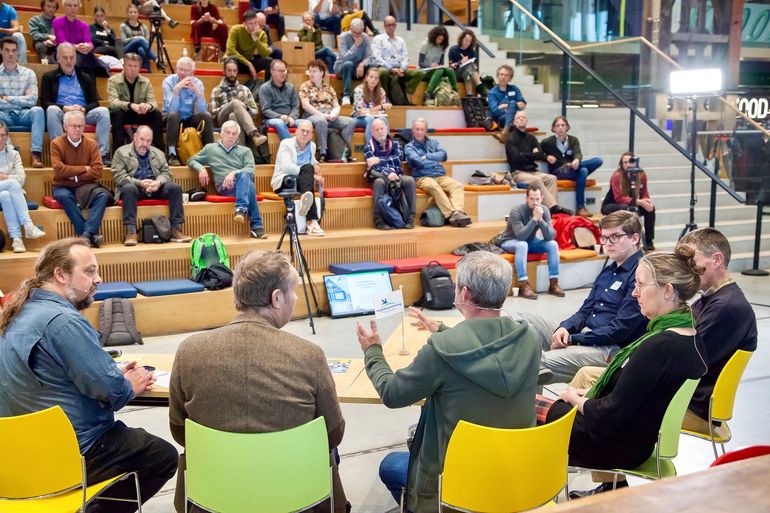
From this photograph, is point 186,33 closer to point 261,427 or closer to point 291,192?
point 291,192

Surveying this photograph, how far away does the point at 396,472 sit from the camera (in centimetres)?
289

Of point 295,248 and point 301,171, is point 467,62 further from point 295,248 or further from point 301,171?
point 295,248

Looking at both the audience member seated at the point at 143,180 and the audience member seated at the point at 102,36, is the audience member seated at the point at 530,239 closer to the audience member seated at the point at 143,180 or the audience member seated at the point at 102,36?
the audience member seated at the point at 143,180

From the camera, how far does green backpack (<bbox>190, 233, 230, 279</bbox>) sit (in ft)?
22.8

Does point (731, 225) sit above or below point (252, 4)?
below

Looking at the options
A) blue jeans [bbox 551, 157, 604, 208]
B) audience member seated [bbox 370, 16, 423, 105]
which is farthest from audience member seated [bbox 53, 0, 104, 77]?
blue jeans [bbox 551, 157, 604, 208]

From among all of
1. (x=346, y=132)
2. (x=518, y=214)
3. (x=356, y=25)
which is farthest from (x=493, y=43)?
(x=518, y=214)

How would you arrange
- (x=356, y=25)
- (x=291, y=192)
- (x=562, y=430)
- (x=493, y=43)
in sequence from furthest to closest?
(x=493, y=43) < (x=356, y=25) < (x=291, y=192) < (x=562, y=430)

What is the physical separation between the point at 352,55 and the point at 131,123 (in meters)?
3.11

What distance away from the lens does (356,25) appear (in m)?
10.0

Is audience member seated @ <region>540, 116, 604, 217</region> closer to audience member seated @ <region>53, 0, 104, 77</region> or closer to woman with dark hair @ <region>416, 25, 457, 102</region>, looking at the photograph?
woman with dark hair @ <region>416, 25, 457, 102</region>

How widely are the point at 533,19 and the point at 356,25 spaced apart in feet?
8.87

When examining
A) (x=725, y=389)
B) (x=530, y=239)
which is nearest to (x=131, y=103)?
(x=530, y=239)

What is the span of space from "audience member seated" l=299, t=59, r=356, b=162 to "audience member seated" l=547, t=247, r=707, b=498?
6.31 metres
